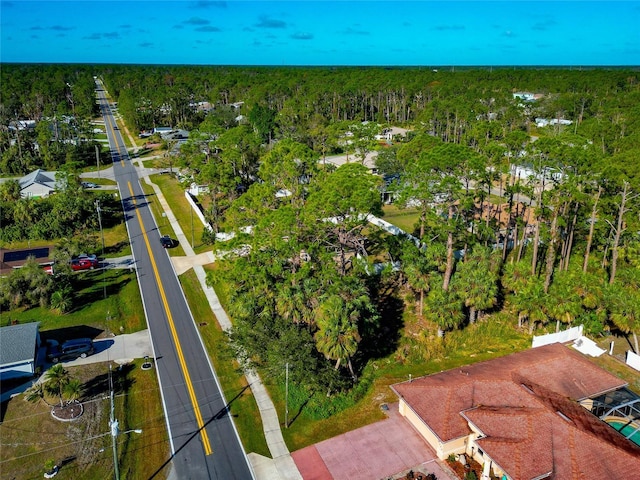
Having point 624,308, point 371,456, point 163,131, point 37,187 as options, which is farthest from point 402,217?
point 163,131

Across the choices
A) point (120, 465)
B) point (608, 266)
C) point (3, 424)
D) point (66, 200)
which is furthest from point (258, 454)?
point (66, 200)

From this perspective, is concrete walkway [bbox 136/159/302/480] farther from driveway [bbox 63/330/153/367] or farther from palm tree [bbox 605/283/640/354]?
palm tree [bbox 605/283/640/354]

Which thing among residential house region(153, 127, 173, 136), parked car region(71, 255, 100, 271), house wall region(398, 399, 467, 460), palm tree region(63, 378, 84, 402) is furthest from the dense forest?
residential house region(153, 127, 173, 136)

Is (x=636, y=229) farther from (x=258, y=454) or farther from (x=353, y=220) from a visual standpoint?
(x=258, y=454)

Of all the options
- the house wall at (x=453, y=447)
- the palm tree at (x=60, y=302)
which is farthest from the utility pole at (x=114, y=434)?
the house wall at (x=453, y=447)

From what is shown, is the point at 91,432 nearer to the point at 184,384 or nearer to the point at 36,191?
the point at 184,384

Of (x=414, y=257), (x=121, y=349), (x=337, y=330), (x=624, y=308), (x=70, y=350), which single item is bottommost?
(x=121, y=349)

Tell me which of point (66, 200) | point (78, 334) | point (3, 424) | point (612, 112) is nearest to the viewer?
point (3, 424)
